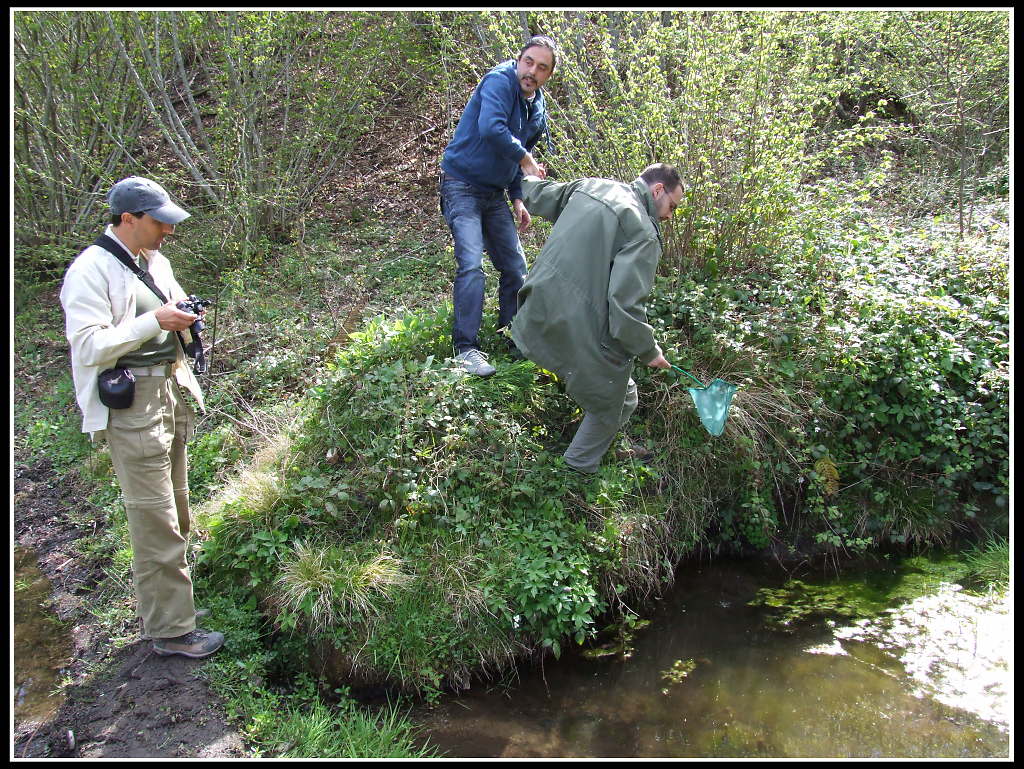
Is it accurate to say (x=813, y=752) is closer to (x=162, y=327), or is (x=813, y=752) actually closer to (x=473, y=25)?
(x=162, y=327)

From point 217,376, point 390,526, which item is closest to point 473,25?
point 217,376

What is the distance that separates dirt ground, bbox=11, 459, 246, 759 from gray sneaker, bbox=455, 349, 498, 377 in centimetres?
213

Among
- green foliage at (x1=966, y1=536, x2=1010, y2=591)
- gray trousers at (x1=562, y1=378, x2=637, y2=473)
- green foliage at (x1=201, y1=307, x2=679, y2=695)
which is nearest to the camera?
green foliage at (x1=201, y1=307, x2=679, y2=695)

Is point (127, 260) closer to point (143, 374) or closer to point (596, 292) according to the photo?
point (143, 374)

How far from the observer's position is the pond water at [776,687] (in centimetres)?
331

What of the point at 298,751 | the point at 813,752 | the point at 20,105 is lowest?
the point at 813,752

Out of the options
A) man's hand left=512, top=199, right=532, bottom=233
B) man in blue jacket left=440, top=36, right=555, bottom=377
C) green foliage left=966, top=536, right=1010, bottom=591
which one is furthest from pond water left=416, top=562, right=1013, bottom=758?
man's hand left=512, top=199, right=532, bottom=233

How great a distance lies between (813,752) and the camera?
10.7 ft

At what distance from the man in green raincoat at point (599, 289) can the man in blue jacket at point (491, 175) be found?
0.63 meters

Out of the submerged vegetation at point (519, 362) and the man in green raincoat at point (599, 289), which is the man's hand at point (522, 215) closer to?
the man in green raincoat at point (599, 289)

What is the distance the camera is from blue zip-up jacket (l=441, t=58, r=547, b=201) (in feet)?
13.7

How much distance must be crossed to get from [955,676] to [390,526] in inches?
117

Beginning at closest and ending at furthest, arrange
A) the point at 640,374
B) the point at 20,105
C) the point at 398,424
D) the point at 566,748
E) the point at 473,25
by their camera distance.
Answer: the point at 566,748
the point at 398,424
the point at 640,374
the point at 20,105
the point at 473,25

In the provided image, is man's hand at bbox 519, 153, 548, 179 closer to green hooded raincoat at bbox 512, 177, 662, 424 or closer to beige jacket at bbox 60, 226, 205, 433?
green hooded raincoat at bbox 512, 177, 662, 424
